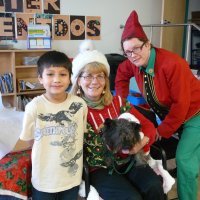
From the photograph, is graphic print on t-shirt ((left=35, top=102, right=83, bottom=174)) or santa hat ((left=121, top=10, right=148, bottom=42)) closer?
graphic print on t-shirt ((left=35, top=102, right=83, bottom=174))

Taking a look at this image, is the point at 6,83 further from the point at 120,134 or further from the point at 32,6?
the point at 120,134

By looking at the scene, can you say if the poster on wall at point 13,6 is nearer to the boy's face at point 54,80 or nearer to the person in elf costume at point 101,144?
the person in elf costume at point 101,144

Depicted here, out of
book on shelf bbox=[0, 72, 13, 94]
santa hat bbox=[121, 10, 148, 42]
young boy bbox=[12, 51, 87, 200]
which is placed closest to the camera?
young boy bbox=[12, 51, 87, 200]

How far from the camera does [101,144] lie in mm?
Result: 1386

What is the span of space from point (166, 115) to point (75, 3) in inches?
108

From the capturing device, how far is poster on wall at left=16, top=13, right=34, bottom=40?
3557 mm

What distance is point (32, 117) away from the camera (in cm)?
118

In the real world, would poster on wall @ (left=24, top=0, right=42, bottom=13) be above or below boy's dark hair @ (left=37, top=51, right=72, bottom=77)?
above

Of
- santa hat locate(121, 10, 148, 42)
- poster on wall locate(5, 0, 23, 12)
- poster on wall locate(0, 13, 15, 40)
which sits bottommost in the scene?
santa hat locate(121, 10, 148, 42)

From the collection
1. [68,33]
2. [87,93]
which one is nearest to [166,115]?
[87,93]

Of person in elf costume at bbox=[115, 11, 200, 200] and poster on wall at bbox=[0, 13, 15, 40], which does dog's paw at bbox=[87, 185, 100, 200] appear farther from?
poster on wall at bbox=[0, 13, 15, 40]

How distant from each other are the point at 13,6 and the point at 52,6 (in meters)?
0.53

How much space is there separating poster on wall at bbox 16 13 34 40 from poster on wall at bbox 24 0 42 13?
0.07m

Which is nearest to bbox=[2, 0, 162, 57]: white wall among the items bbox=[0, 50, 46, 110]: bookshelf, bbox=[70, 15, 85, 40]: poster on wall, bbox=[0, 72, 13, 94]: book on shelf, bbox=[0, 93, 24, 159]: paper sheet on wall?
bbox=[70, 15, 85, 40]: poster on wall
